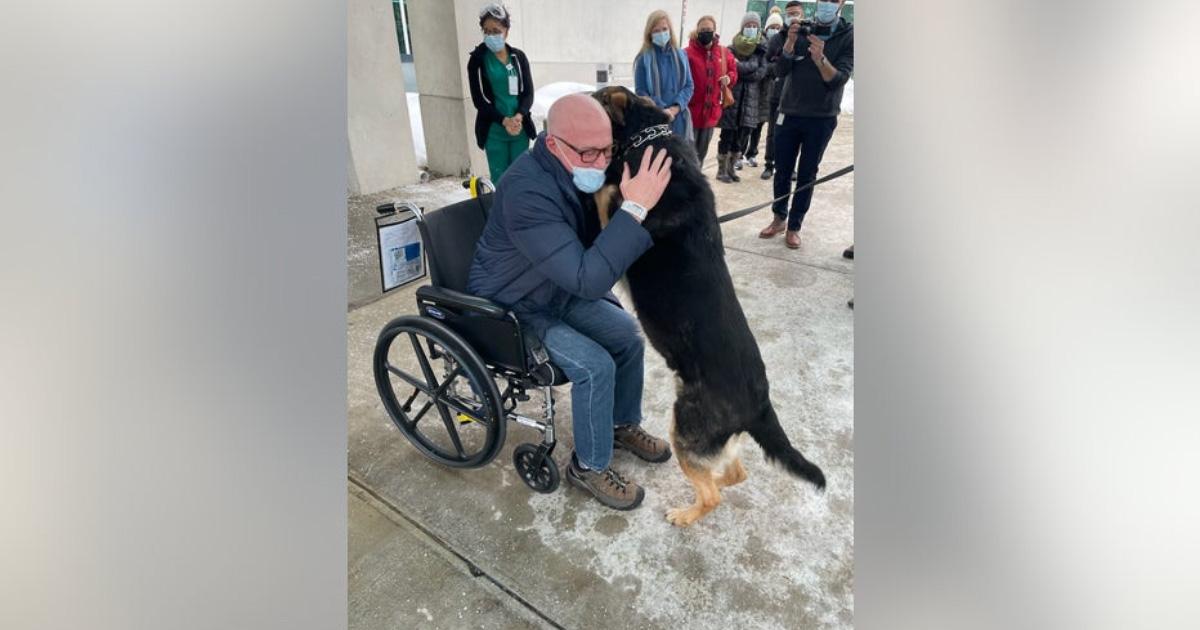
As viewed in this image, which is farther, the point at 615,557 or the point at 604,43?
the point at 604,43

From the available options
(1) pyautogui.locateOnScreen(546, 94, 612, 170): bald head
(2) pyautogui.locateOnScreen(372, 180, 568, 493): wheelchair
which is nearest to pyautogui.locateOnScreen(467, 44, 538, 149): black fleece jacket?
(2) pyautogui.locateOnScreen(372, 180, 568, 493): wheelchair

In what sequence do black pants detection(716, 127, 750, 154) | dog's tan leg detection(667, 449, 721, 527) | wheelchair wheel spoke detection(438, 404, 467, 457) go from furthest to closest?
black pants detection(716, 127, 750, 154), wheelchair wheel spoke detection(438, 404, 467, 457), dog's tan leg detection(667, 449, 721, 527)

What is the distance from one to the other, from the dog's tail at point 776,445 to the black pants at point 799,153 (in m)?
2.35

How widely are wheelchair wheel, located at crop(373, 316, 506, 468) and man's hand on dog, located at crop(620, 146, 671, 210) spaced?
782mm

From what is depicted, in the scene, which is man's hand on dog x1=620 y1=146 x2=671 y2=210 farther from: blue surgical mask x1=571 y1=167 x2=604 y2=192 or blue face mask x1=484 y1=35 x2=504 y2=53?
blue face mask x1=484 y1=35 x2=504 y2=53

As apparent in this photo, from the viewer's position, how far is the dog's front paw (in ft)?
5.94

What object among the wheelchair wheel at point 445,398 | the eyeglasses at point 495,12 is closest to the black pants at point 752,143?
the eyeglasses at point 495,12

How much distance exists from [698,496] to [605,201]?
971mm

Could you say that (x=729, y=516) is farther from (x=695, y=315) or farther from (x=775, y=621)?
(x=695, y=315)
